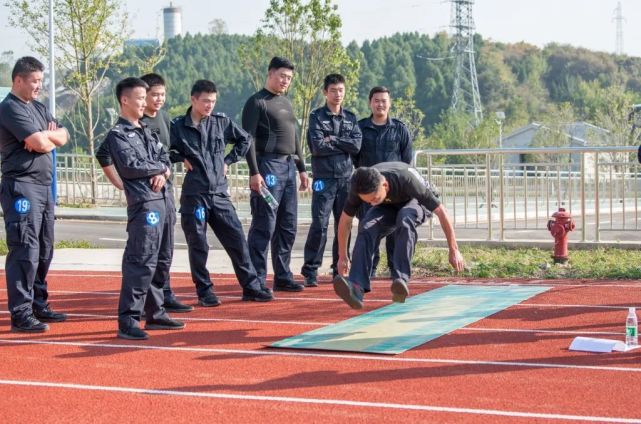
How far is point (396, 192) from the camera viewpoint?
804cm

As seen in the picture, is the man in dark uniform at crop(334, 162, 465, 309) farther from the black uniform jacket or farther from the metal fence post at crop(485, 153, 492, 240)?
the metal fence post at crop(485, 153, 492, 240)

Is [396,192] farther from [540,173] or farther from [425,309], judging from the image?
[540,173]

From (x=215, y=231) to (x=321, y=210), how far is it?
139 cm

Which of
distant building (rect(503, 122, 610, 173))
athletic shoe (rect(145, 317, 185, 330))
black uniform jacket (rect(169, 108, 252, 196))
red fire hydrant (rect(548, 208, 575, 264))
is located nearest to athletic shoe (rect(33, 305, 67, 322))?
athletic shoe (rect(145, 317, 185, 330))

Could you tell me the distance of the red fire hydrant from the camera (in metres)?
11.7

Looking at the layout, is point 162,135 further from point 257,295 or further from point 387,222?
point 387,222

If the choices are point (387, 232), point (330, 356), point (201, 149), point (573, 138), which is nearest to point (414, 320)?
point (387, 232)

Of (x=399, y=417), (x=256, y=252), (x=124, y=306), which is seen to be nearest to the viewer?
(x=399, y=417)

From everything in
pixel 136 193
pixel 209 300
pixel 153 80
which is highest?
pixel 153 80

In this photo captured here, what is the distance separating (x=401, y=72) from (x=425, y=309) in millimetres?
86977

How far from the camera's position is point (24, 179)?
7.97m

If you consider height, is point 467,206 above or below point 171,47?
below

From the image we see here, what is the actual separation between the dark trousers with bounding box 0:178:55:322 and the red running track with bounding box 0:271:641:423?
1.07ft

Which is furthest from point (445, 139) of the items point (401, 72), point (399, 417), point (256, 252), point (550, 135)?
point (399, 417)
